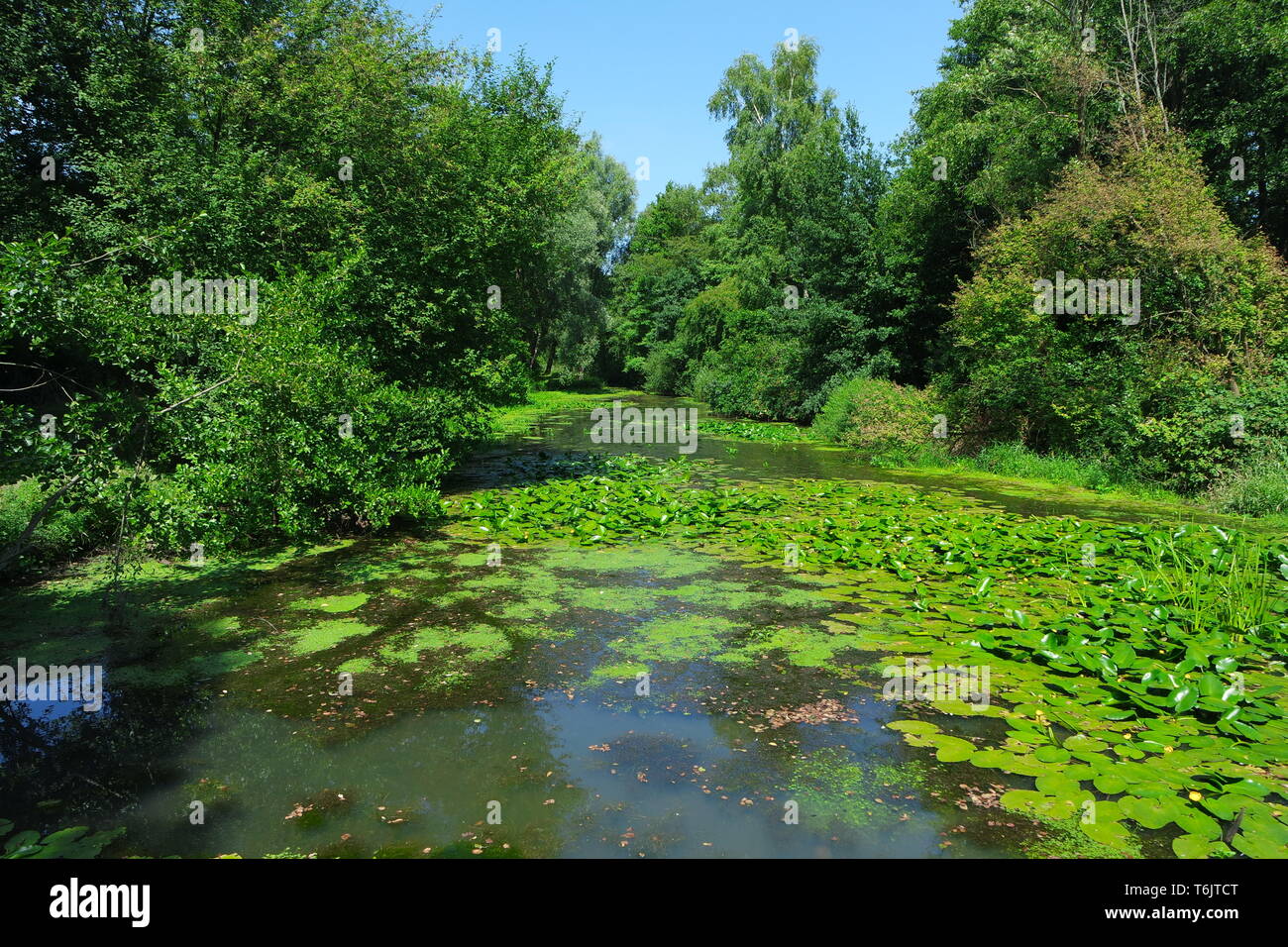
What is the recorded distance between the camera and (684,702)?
4.95 meters

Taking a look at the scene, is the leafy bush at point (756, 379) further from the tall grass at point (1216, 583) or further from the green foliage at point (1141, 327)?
the tall grass at point (1216, 583)

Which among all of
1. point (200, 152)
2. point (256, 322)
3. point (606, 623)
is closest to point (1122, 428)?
point (606, 623)

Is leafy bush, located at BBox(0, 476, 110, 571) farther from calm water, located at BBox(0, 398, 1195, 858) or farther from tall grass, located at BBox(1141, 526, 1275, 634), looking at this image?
tall grass, located at BBox(1141, 526, 1275, 634)

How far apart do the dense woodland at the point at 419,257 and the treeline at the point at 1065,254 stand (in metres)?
0.07

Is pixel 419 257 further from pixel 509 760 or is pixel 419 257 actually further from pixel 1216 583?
pixel 1216 583

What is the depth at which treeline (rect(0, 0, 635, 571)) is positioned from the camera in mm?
6617

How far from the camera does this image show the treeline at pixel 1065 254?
1238 cm

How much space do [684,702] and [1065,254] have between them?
13.2m

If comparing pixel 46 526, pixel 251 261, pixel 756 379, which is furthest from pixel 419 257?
pixel 756 379

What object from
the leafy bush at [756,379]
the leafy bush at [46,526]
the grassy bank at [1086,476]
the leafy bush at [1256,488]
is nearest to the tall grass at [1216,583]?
the grassy bank at [1086,476]

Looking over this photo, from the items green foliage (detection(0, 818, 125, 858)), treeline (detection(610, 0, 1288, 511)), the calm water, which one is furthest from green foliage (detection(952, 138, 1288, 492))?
green foliage (detection(0, 818, 125, 858))

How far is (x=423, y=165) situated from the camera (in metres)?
12.4
